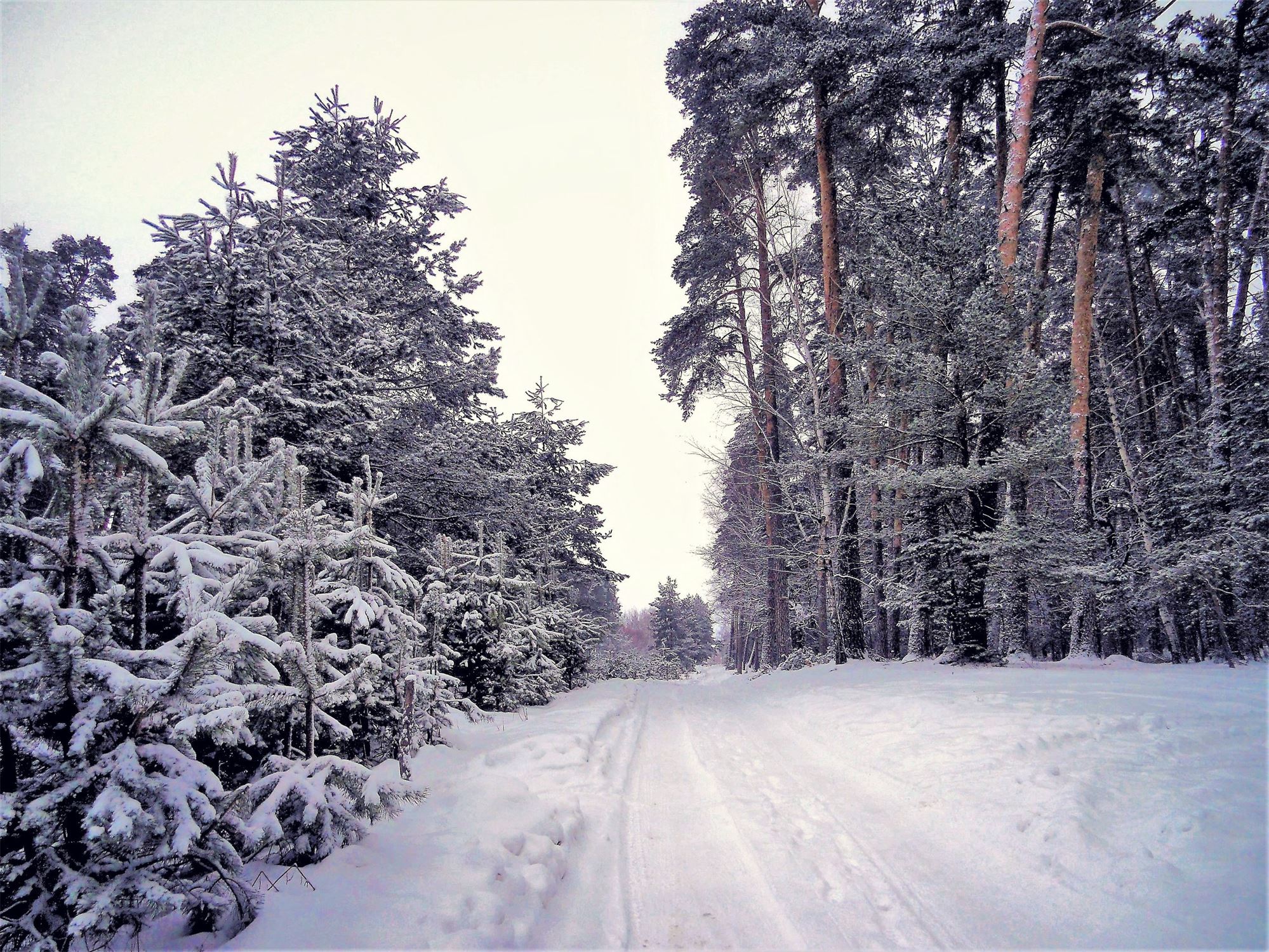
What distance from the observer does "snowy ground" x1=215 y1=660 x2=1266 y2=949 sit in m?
2.92

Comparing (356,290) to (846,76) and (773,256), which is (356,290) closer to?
(773,256)

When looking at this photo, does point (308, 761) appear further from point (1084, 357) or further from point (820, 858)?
point (1084, 357)

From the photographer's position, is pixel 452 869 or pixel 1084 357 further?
pixel 1084 357

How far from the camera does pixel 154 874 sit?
2168mm

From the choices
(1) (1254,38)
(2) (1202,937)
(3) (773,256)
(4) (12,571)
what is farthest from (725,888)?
(1) (1254,38)

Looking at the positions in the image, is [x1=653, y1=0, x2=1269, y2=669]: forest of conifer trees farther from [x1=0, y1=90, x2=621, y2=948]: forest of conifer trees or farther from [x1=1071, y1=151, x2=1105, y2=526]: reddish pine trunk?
[x1=0, y1=90, x2=621, y2=948]: forest of conifer trees

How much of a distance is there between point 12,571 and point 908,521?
12786 millimetres

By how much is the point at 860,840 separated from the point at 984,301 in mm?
7734

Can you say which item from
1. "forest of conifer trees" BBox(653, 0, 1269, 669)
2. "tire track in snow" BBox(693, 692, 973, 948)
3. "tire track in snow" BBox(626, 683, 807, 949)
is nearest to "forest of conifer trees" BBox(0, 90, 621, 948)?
"tire track in snow" BBox(626, 683, 807, 949)

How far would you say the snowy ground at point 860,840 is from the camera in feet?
9.59

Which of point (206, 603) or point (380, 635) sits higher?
point (206, 603)

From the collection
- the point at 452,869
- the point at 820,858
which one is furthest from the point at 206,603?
the point at 820,858

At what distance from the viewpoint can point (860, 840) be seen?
404 centimetres

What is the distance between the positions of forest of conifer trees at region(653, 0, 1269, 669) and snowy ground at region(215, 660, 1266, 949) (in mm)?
3718
